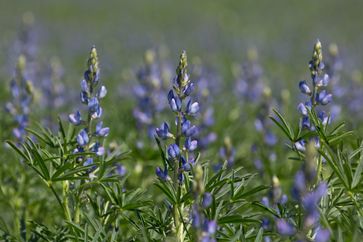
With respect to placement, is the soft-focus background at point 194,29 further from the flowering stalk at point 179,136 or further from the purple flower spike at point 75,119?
the flowering stalk at point 179,136

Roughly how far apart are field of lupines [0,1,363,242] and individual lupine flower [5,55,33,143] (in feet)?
0.03

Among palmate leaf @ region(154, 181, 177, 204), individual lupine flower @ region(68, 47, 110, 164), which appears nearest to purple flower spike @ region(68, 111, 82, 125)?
individual lupine flower @ region(68, 47, 110, 164)

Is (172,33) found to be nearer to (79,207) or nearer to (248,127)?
(248,127)

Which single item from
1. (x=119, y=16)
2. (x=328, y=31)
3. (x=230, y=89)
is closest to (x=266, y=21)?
(x=328, y=31)

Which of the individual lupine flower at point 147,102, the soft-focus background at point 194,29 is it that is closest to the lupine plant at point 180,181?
the individual lupine flower at point 147,102

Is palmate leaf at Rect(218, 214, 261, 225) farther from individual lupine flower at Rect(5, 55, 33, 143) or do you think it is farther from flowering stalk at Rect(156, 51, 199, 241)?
individual lupine flower at Rect(5, 55, 33, 143)

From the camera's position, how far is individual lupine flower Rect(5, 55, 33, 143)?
404 cm

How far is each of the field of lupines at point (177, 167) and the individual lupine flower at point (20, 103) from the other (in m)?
0.01

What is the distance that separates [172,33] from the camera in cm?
1636

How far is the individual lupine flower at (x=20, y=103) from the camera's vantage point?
13.2 feet

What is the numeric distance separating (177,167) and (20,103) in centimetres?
220

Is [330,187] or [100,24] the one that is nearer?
[330,187]

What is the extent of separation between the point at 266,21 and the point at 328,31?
3399 mm

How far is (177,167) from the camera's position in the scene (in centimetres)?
244
